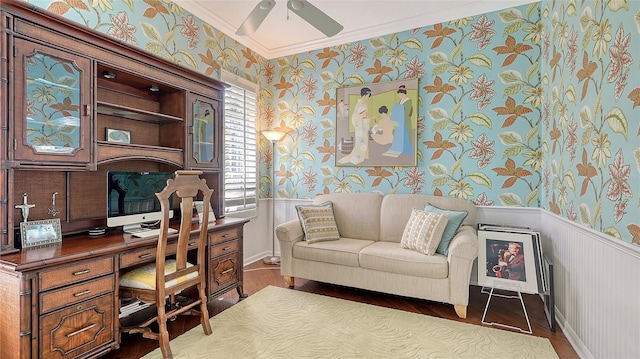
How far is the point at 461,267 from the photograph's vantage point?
8.70 feet

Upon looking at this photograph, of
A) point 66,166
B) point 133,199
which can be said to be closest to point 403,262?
point 133,199

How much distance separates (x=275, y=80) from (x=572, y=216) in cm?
374

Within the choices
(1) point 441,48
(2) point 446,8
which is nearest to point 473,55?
(1) point 441,48

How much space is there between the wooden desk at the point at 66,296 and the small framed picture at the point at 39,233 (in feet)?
0.21

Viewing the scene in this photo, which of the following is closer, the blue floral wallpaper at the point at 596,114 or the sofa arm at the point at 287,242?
the blue floral wallpaper at the point at 596,114

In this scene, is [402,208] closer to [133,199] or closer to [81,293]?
[133,199]

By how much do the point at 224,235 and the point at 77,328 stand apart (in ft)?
4.12

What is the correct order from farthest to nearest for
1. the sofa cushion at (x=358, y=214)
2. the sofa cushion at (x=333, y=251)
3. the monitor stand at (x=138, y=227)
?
the sofa cushion at (x=358, y=214) < the sofa cushion at (x=333, y=251) < the monitor stand at (x=138, y=227)

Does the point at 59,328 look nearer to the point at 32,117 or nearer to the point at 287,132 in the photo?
the point at 32,117

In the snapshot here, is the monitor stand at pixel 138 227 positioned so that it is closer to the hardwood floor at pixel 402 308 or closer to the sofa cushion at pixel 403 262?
the hardwood floor at pixel 402 308

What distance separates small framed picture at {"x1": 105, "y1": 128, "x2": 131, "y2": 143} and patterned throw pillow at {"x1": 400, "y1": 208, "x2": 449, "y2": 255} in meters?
2.68

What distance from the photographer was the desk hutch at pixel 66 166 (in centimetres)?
167

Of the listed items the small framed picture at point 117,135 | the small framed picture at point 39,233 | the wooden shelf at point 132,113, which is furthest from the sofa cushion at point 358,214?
the small framed picture at point 39,233

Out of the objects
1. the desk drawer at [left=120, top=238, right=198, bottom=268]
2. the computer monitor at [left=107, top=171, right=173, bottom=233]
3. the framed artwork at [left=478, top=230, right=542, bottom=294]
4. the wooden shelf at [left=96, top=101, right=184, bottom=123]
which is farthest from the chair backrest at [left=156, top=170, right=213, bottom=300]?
the framed artwork at [left=478, top=230, right=542, bottom=294]
